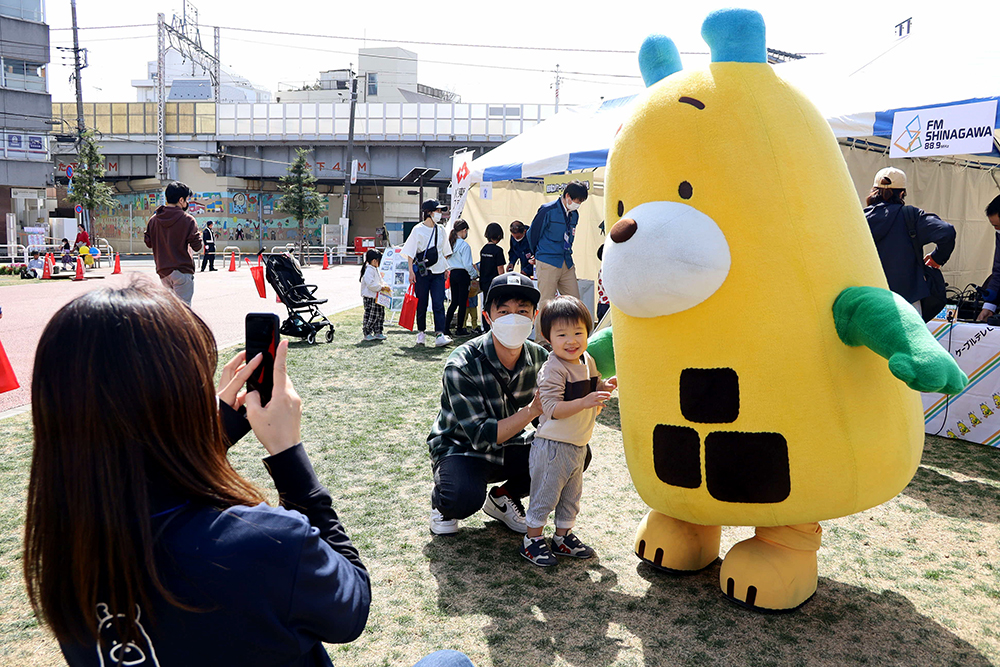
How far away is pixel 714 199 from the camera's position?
2.60 m

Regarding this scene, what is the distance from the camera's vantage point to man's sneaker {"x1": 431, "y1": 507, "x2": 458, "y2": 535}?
3.62m

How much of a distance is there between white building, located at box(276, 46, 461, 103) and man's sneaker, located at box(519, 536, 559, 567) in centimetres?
5158

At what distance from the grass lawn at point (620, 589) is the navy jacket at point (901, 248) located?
1.30m

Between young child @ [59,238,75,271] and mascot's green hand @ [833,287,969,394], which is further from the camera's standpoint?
young child @ [59,238,75,271]

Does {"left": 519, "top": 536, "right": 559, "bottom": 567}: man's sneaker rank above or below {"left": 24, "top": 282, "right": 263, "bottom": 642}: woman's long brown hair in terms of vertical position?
below

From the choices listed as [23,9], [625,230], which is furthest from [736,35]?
[23,9]

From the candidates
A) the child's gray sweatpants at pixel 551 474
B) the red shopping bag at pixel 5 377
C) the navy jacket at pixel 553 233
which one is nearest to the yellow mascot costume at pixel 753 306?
the child's gray sweatpants at pixel 551 474

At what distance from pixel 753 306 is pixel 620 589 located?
1.37 metres

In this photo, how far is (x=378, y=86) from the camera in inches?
2226

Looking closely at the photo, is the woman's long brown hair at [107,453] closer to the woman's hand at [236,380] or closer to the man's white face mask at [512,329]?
the woman's hand at [236,380]

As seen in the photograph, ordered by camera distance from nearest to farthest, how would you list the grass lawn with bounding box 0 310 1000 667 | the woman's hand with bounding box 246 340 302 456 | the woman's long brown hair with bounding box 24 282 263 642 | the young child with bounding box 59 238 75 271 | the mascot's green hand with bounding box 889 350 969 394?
the woman's long brown hair with bounding box 24 282 263 642
the woman's hand with bounding box 246 340 302 456
the mascot's green hand with bounding box 889 350 969 394
the grass lawn with bounding box 0 310 1000 667
the young child with bounding box 59 238 75 271

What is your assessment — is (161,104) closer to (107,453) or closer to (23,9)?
(23,9)

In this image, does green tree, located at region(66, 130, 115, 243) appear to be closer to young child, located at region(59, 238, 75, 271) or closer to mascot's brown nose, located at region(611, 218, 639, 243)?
young child, located at region(59, 238, 75, 271)

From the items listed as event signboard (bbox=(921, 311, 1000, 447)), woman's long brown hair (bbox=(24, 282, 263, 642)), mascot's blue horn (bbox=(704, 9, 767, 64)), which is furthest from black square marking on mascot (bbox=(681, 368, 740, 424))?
event signboard (bbox=(921, 311, 1000, 447))
